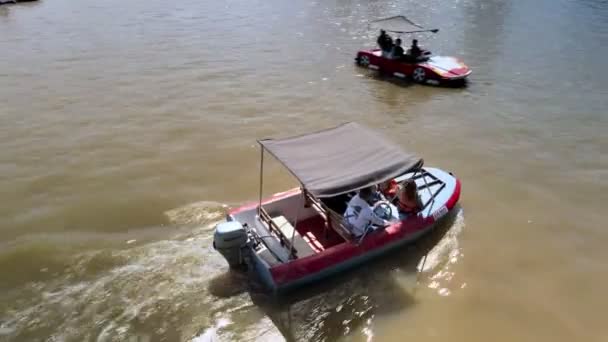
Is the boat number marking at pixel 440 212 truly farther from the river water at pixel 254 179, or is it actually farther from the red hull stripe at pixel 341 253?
the river water at pixel 254 179

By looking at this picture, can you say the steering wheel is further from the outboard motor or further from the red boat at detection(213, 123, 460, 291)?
the outboard motor

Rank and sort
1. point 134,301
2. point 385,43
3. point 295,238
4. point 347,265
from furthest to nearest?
point 385,43 < point 295,238 < point 347,265 < point 134,301

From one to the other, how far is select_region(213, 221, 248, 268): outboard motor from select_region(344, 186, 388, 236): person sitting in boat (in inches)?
72.6

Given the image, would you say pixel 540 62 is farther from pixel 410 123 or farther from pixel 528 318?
pixel 528 318

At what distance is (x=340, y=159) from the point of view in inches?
314

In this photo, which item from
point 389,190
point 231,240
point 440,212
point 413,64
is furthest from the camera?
point 413,64

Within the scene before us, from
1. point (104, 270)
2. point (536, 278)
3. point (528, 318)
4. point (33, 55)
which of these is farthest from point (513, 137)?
point (33, 55)

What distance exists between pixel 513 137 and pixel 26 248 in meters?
12.3

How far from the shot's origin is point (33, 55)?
63.7ft

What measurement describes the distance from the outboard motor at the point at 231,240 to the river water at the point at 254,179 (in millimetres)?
642

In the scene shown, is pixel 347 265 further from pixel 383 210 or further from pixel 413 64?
pixel 413 64

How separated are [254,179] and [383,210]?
369 centimetres

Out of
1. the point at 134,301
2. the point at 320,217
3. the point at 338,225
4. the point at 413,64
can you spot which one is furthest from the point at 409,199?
the point at 413,64

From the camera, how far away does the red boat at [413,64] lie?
1731cm
